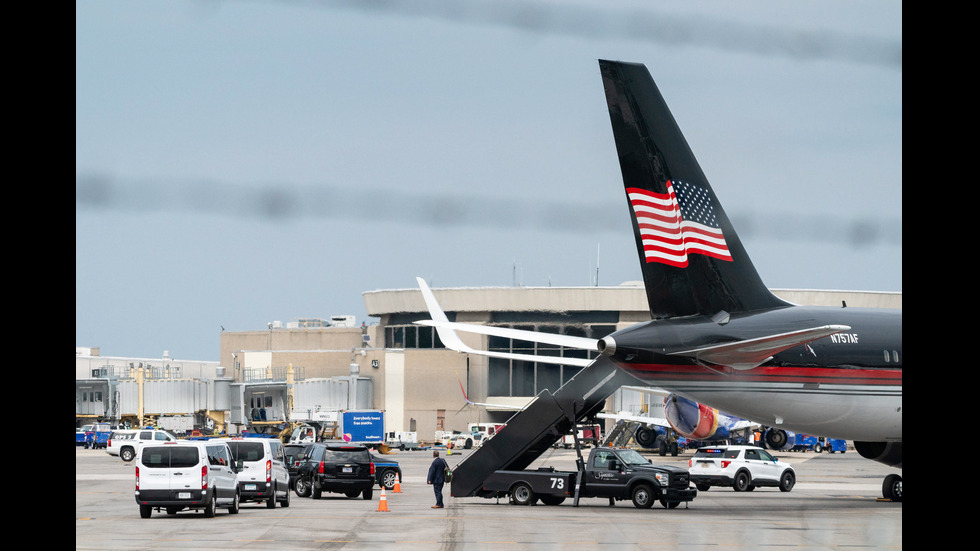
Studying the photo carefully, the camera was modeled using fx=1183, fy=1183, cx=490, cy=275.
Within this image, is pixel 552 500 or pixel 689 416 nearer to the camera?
pixel 552 500

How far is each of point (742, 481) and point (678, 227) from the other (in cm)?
2143

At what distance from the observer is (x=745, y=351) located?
98.3 feet

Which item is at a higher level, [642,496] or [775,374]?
[775,374]

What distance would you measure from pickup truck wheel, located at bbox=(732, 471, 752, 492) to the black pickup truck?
11.9 meters

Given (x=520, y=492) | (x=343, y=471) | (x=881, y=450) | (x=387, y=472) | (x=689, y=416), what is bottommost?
(x=387, y=472)

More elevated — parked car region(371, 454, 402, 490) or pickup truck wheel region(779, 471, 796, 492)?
parked car region(371, 454, 402, 490)

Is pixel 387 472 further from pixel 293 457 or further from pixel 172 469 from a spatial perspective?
pixel 172 469

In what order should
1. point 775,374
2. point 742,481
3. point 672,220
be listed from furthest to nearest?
point 742,481, point 775,374, point 672,220

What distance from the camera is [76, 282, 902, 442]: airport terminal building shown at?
11588 centimetres

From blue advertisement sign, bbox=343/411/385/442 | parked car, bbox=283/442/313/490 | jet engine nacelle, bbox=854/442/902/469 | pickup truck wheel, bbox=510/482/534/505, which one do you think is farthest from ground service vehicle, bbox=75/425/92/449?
jet engine nacelle, bbox=854/442/902/469

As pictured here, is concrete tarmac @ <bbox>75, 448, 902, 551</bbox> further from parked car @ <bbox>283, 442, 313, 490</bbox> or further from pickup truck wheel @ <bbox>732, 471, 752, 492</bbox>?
pickup truck wheel @ <bbox>732, 471, 752, 492</bbox>

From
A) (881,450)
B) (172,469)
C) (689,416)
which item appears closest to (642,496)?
(881,450)

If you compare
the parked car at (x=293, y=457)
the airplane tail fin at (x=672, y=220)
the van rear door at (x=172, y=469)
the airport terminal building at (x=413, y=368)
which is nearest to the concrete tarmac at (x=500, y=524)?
the van rear door at (x=172, y=469)
